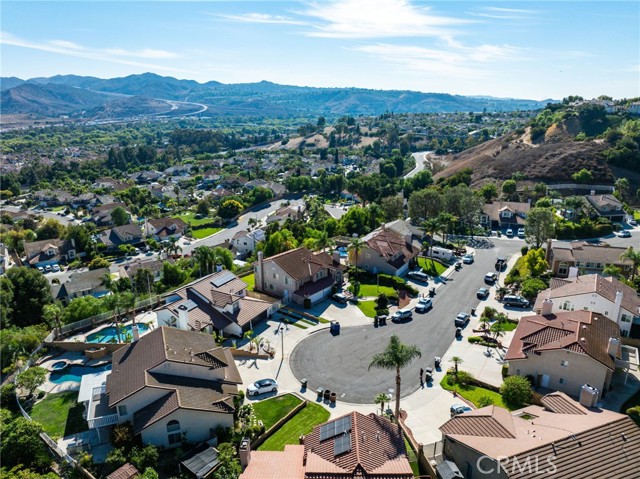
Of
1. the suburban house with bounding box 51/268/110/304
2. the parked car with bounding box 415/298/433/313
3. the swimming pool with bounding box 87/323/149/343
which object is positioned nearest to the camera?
the swimming pool with bounding box 87/323/149/343

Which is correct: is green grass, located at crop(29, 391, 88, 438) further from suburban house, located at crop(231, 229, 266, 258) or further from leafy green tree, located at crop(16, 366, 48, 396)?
suburban house, located at crop(231, 229, 266, 258)

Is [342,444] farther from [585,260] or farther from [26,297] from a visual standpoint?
[26,297]

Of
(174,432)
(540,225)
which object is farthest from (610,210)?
(174,432)

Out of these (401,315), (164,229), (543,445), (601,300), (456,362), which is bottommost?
(164,229)

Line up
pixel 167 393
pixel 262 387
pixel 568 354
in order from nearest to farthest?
pixel 167 393
pixel 568 354
pixel 262 387

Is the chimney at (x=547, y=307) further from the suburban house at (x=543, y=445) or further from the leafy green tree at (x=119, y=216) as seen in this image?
the leafy green tree at (x=119, y=216)

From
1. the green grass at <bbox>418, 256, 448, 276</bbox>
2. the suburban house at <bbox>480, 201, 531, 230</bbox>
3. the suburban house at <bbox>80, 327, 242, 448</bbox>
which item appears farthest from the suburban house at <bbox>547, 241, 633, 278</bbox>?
the suburban house at <bbox>80, 327, 242, 448</bbox>
